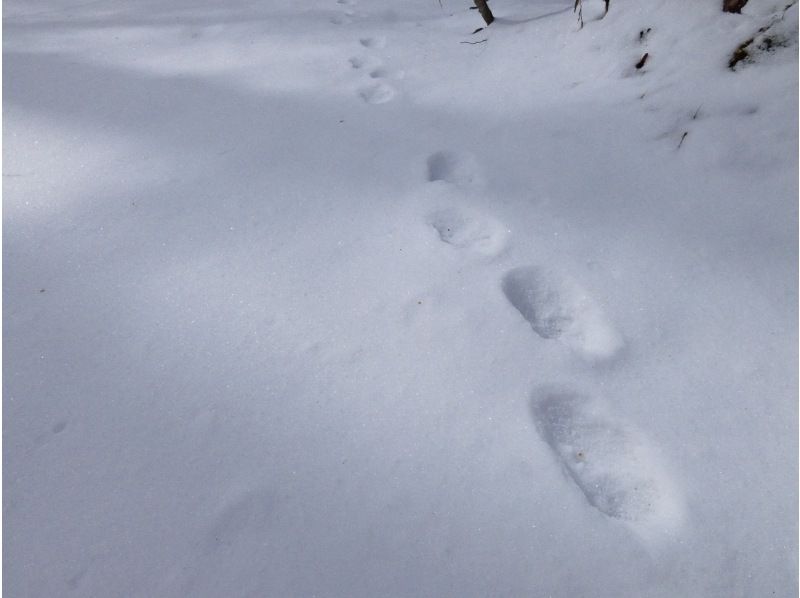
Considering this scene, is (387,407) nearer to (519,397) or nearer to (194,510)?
(519,397)

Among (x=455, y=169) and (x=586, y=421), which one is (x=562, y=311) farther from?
(x=455, y=169)

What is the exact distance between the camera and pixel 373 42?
2.63 meters

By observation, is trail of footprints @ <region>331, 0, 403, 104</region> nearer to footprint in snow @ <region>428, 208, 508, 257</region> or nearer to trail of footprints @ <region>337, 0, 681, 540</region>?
trail of footprints @ <region>337, 0, 681, 540</region>

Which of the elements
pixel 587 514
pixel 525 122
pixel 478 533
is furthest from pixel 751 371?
pixel 525 122

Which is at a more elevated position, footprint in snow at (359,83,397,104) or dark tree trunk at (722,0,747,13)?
dark tree trunk at (722,0,747,13)

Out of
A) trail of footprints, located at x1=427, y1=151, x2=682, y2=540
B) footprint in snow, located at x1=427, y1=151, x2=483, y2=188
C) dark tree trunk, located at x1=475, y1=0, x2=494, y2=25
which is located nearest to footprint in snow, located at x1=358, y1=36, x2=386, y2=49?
dark tree trunk, located at x1=475, y1=0, x2=494, y2=25

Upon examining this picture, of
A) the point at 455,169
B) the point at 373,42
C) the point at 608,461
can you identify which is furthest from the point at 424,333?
the point at 373,42

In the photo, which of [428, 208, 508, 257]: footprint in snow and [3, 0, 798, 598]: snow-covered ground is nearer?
[3, 0, 798, 598]: snow-covered ground

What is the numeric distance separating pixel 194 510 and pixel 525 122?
1683 mm

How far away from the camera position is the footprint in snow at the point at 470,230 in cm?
135

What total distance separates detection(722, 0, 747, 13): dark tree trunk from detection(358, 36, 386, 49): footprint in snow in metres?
1.67

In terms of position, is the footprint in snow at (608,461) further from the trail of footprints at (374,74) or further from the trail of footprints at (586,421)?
the trail of footprints at (374,74)

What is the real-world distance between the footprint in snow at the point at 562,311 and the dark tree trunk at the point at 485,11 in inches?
71.0

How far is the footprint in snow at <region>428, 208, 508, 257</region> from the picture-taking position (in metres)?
1.35
